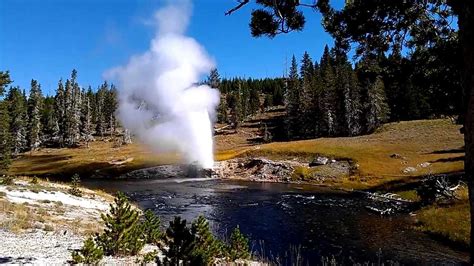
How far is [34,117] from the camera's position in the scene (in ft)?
450

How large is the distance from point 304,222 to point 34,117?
125829 millimetres

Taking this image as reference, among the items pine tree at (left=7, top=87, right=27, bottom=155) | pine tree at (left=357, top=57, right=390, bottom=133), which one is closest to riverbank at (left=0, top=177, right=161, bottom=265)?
pine tree at (left=7, top=87, right=27, bottom=155)

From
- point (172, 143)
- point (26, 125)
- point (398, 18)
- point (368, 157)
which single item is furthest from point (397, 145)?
point (26, 125)

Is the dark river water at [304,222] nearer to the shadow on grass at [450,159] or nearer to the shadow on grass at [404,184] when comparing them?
the shadow on grass at [404,184]

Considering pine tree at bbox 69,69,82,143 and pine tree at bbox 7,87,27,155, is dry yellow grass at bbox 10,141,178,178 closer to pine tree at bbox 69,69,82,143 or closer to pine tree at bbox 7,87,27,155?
pine tree at bbox 7,87,27,155

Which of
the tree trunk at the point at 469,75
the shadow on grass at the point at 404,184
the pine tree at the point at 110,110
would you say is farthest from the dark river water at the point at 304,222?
the pine tree at the point at 110,110

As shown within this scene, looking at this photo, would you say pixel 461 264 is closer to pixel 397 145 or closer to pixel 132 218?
pixel 132 218

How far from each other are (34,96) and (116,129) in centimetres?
3360

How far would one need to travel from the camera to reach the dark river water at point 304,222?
81.0 ft

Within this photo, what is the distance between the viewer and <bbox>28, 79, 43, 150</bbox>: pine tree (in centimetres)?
13212

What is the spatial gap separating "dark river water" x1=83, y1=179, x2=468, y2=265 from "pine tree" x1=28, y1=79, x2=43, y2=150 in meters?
87.3

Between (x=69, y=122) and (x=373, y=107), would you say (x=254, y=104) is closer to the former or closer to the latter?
(x=373, y=107)

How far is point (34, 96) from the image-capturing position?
143250 mm

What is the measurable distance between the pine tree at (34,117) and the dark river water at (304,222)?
87.3 meters
